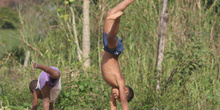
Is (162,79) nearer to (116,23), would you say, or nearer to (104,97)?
(104,97)

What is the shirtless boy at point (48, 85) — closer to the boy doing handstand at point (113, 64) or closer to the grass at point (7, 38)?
the boy doing handstand at point (113, 64)

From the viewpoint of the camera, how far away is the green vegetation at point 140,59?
6176mm

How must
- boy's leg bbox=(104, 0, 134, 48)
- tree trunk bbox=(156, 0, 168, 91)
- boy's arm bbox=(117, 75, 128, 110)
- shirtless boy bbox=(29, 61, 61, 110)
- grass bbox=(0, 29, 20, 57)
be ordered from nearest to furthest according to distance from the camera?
boy's leg bbox=(104, 0, 134, 48)
boy's arm bbox=(117, 75, 128, 110)
shirtless boy bbox=(29, 61, 61, 110)
tree trunk bbox=(156, 0, 168, 91)
grass bbox=(0, 29, 20, 57)

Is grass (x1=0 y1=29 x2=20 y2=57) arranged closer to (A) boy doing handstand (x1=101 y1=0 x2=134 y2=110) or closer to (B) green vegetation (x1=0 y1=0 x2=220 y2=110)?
(B) green vegetation (x1=0 y1=0 x2=220 y2=110)

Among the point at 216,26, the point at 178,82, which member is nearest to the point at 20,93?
the point at 178,82

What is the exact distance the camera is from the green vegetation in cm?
618

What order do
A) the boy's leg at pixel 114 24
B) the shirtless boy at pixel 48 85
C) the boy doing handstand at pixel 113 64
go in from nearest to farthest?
1. the boy's leg at pixel 114 24
2. the boy doing handstand at pixel 113 64
3. the shirtless boy at pixel 48 85

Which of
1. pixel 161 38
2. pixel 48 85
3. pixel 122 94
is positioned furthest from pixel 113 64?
pixel 161 38

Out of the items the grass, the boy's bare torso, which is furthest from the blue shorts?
the grass

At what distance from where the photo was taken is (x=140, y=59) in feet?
25.3

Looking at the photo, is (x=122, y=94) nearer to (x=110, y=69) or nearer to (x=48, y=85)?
(x=110, y=69)

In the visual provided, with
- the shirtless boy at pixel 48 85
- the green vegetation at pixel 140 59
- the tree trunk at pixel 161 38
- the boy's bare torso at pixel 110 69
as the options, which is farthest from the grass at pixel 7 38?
the boy's bare torso at pixel 110 69

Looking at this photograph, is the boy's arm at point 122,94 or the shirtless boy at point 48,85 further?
the shirtless boy at point 48,85

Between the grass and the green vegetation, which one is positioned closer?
the green vegetation
